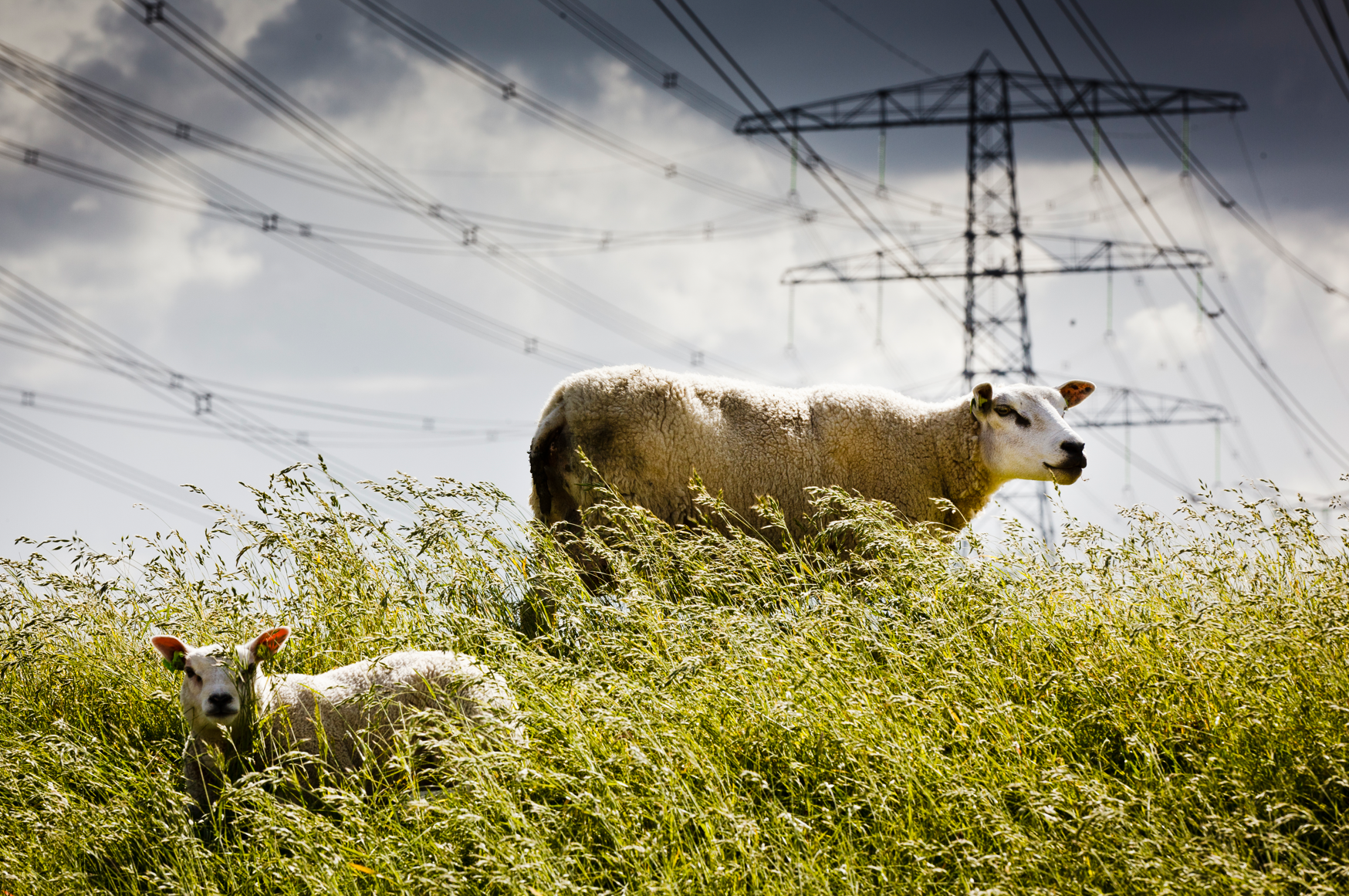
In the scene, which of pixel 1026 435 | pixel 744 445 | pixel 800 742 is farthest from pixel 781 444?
pixel 800 742

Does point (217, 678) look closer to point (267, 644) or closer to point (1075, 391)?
point (267, 644)

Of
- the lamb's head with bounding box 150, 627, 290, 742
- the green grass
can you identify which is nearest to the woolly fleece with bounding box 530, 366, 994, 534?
the green grass

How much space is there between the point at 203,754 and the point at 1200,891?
3.38m

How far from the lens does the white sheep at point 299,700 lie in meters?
3.51

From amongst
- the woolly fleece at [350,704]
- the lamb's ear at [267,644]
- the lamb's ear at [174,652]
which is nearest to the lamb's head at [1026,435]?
the woolly fleece at [350,704]

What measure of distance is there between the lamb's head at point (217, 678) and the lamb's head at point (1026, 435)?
4.80 m

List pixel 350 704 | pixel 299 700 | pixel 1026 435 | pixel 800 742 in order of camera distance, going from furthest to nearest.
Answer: pixel 1026 435 < pixel 299 700 < pixel 350 704 < pixel 800 742

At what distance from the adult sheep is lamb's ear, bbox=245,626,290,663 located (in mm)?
2734

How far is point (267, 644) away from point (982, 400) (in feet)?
16.0

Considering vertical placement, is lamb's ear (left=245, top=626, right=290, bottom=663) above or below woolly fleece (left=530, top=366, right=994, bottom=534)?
below

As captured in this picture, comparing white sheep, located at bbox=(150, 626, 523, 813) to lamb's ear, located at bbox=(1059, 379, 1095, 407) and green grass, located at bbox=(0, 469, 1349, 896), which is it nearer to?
green grass, located at bbox=(0, 469, 1349, 896)

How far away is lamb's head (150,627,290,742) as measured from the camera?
11.5 feet

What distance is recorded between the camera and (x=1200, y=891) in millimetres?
2393

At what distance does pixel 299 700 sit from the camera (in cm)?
379
